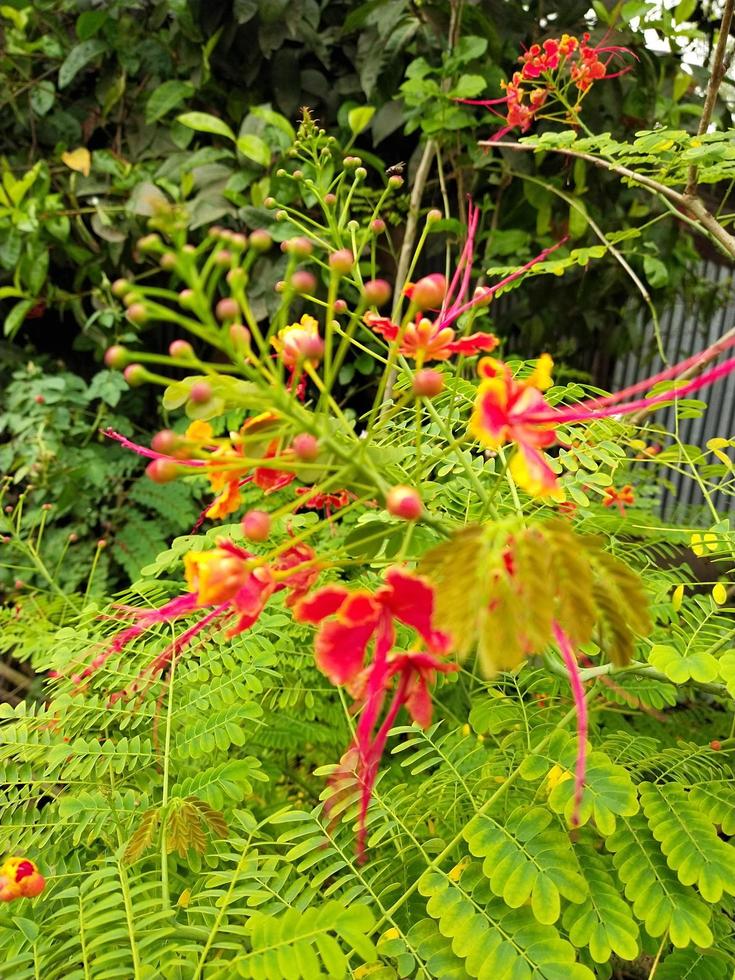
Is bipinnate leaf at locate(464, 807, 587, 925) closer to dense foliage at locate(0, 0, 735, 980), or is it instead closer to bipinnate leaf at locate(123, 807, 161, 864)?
dense foliage at locate(0, 0, 735, 980)

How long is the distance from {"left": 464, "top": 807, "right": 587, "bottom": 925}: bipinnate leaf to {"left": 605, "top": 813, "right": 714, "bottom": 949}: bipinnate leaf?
61 millimetres

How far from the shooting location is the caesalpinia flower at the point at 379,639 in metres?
0.42

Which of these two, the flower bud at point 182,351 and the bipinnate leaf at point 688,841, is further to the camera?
the bipinnate leaf at point 688,841

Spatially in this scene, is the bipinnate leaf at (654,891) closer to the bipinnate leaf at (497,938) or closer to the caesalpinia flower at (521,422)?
the bipinnate leaf at (497,938)

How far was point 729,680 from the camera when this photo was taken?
61 centimetres

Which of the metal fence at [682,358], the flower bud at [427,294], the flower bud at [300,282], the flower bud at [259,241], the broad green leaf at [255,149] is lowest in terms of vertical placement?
the metal fence at [682,358]

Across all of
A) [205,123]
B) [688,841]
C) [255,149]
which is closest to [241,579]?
[688,841]

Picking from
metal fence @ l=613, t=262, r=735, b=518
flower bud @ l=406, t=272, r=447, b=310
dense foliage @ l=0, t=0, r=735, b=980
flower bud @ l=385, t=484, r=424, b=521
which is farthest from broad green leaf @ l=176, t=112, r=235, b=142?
metal fence @ l=613, t=262, r=735, b=518

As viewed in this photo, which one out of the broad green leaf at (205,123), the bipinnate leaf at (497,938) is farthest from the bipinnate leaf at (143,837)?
the broad green leaf at (205,123)

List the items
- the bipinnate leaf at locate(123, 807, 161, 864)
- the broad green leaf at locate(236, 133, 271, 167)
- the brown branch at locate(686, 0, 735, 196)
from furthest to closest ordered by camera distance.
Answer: the broad green leaf at locate(236, 133, 271, 167) < the brown branch at locate(686, 0, 735, 196) < the bipinnate leaf at locate(123, 807, 161, 864)

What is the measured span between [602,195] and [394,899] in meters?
1.98

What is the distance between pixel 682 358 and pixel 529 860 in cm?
293

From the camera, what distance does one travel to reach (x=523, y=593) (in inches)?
15.4

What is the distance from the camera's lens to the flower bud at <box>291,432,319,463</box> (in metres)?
0.43
